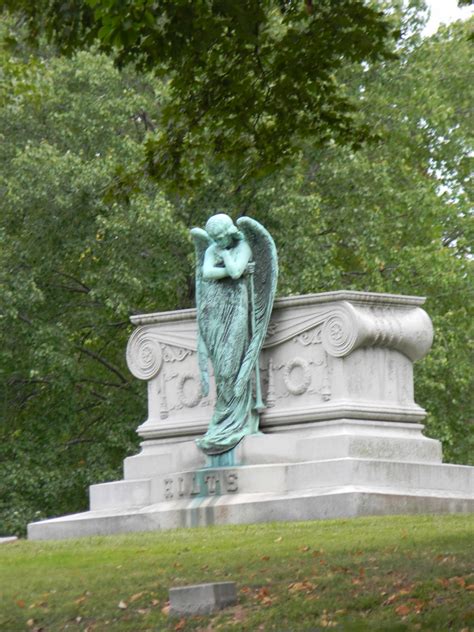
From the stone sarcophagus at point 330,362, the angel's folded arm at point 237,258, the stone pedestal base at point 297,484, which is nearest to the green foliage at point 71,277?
the stone sarcophagus at point 330,362

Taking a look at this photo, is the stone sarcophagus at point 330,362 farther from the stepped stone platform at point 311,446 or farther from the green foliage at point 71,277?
the green foliage at point 71,277

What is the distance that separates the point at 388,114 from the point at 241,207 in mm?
4538

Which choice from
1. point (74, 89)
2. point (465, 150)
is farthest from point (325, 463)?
point (465, 150)

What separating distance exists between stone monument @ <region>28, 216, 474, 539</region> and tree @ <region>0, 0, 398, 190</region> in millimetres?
1612

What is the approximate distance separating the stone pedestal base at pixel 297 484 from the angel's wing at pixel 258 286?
75 cm

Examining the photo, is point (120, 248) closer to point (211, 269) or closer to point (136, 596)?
point (211, 269)

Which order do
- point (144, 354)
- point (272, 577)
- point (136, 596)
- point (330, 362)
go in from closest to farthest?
point (136, 596) < point (272, 577) < point (330, 362) < point (144, 354)

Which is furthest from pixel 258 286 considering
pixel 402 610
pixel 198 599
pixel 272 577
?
pixel 402 610

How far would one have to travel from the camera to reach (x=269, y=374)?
19719 mm

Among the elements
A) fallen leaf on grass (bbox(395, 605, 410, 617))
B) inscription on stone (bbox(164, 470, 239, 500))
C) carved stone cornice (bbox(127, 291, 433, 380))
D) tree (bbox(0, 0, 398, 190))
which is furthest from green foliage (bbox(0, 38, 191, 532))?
fallen leaf on grass (bbox(395, 605, 410, 617))

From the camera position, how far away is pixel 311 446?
1884 centimetres

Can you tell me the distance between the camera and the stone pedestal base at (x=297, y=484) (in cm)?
1795

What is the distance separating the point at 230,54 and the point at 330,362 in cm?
373

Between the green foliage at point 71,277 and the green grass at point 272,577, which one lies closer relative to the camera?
the green grass at point 272,577
